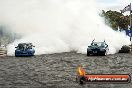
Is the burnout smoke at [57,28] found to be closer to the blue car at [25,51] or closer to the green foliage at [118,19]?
the blue car at [25,51]

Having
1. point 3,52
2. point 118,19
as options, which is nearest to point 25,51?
point 3,52

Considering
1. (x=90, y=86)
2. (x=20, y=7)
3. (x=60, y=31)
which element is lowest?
(x=90, y=86)

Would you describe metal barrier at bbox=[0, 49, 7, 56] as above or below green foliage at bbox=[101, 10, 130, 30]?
below

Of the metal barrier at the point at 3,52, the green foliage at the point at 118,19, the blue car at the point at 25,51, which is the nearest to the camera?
the blue car at the point at 25,51

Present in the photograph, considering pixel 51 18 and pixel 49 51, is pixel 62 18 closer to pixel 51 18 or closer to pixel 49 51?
pixel 51 18

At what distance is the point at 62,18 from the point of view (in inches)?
2530

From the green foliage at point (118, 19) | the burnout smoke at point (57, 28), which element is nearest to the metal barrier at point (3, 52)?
the burnout smoke at point (57, 28)

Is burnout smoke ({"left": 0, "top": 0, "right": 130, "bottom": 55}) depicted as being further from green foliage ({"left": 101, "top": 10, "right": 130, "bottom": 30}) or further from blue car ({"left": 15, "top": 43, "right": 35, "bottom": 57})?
green foliage ({"left": 101, "top": 10, "right": 130, "bottom": 30})

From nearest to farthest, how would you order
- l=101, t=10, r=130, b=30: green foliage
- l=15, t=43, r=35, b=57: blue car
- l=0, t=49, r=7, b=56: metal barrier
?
l=15, t=43, r=35, b=57: blue car → l=0, t=49, r=7, b=56: metal barrier → l=101, t=10, r=130, b=30: green foliage

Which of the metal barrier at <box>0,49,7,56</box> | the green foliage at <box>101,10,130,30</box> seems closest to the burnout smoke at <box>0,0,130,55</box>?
→ the metal barrier at <box>0,49,7,56</box>

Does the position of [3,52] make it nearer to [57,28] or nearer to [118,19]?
[57,28]

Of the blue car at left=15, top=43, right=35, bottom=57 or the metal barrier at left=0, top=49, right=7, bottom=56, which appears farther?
the metal barrier at left=0, top=49, right=7, bottom=56

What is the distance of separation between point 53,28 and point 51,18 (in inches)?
163

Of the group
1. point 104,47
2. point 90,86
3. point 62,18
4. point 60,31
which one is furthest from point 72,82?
point 62,18
